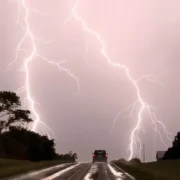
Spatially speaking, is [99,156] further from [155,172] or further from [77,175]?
[77,175]

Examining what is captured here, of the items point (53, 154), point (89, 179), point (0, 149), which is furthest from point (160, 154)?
point (89, 179)

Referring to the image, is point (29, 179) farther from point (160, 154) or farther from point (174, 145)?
point (160, 154)

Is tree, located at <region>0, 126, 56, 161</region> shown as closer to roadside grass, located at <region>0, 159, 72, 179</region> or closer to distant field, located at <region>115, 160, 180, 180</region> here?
roadside grass, located at <region>0, 159, 72, 179</region>

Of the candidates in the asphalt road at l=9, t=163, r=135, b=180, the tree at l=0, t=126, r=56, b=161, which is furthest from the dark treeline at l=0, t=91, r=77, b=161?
the asphalt road at l=9, t=163, r=135, b=180

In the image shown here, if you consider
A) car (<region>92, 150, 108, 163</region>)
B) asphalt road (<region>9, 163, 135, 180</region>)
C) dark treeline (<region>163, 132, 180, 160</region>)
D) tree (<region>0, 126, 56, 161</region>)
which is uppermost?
dark treeline (<region>163, 132, 180, 160</region>)

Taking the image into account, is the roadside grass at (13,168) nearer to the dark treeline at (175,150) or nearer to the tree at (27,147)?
the tree at (27,147)

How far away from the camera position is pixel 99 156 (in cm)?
7894

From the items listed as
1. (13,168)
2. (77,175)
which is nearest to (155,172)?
(77,175)

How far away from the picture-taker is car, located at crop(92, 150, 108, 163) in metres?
78.7

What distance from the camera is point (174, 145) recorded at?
381ft

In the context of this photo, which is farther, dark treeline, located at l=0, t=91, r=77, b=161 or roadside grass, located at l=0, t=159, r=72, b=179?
dark treeline, located at l=0, t=91, r=77, b=161

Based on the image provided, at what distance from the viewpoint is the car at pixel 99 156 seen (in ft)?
258

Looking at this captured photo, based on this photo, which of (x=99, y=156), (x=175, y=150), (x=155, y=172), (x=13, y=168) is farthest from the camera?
(x=175, y=150)

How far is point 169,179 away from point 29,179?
28.8 ft
